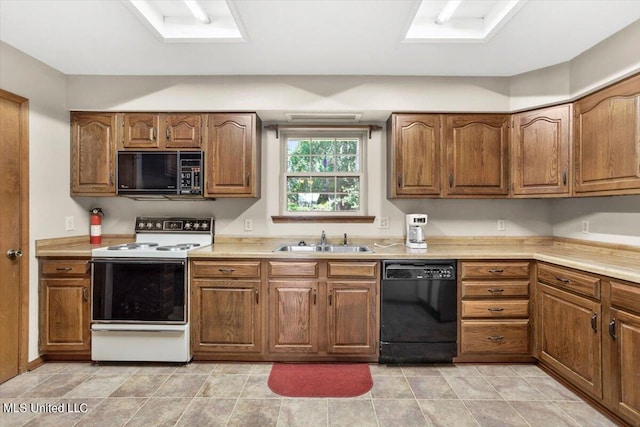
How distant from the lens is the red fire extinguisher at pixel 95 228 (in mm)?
3070

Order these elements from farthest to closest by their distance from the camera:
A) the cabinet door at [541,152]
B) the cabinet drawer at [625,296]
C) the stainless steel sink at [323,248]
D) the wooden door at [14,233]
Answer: the stainless steel sink at [323,248]
the cabinet door at [541,152]
the wooden door at [14,233]
the cabinet drawer at [625,296]

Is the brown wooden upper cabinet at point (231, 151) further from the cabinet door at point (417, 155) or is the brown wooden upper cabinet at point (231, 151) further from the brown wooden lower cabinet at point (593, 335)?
the brown wooden lower cabinet at point (593, 335)

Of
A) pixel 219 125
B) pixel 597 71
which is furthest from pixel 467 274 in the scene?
pixel 219 125

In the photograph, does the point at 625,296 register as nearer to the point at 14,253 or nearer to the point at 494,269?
the point at 494,269

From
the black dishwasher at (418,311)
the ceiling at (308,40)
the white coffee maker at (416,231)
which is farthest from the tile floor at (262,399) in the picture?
the ceiling at (308,40)

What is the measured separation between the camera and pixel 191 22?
2250mm

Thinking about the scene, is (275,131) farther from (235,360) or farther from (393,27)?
(235,360)

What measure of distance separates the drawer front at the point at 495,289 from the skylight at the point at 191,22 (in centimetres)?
252

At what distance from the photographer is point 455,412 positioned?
1.99 m

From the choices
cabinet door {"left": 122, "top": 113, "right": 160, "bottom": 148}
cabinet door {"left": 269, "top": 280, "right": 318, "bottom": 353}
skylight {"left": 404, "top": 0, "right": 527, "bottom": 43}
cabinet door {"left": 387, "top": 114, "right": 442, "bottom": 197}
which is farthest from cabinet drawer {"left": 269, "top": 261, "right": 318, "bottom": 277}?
skylight {"left": 404, "top": 0, "right": 527, "bottom": 43}

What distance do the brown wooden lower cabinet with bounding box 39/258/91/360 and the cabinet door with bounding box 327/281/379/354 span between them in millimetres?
1953

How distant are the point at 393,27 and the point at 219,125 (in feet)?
5.32

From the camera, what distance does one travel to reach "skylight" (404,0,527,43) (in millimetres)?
2100

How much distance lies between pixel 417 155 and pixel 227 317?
6.95 ft
